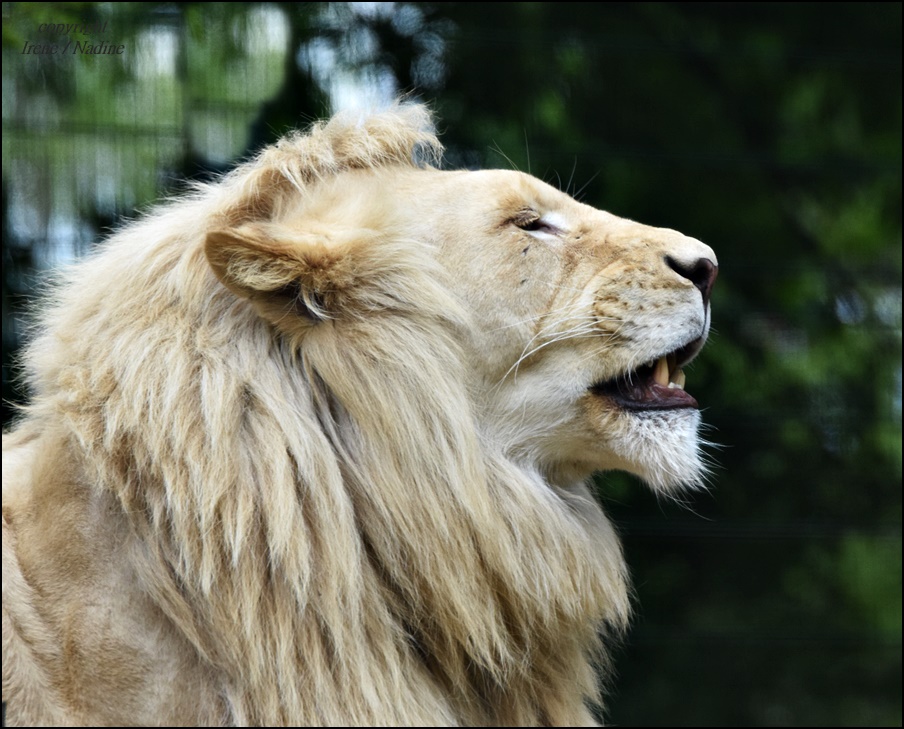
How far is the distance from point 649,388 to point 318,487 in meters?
0.67

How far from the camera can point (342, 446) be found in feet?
5.95

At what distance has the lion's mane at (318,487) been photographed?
1654 millimetres

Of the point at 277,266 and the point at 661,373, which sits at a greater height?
the point at 277,266

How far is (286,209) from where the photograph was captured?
6.40 ft

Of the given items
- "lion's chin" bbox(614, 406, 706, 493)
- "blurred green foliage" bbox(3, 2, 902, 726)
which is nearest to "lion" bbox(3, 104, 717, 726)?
"lion's chin" bbox(614, 406, 706, 493)

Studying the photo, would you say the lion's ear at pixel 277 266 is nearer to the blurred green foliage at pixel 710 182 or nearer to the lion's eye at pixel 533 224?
the lion's eye at pixel 533 224

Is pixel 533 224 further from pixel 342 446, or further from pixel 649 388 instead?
pixel 342 446

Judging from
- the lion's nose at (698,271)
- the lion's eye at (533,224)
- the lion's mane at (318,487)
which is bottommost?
the lion's mane at (318,487)

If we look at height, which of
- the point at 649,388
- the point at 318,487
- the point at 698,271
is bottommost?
the point at 318,487

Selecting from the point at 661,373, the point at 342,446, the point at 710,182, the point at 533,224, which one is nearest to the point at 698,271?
the point at 661,373

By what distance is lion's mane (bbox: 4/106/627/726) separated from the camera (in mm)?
1654

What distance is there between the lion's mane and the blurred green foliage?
196cm

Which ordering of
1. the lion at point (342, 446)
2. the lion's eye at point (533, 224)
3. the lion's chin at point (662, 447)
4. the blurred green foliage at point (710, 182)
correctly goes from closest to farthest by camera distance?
the lion at point (342, 446) → the lion's chin at point (662, 447) → the lion's eye at point (533, 224) → the blurred green foliage at point (710, 182)

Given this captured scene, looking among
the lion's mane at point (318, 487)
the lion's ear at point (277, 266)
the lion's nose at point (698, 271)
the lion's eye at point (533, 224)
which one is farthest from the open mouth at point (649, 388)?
the lion's ear at point (277, 266)
